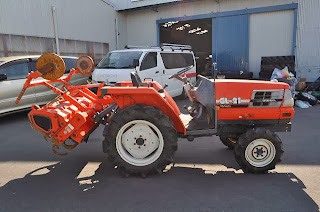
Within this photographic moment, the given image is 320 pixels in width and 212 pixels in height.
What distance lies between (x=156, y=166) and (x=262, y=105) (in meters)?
1.70

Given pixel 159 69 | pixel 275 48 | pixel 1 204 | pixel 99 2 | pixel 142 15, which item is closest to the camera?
pixel 1 204

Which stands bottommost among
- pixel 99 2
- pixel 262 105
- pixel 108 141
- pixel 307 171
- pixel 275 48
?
pixel 307 171

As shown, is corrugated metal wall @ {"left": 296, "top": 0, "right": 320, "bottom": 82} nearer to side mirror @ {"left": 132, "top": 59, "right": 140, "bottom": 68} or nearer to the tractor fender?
side mirror @ {"left": 132, "top": 59, "right": 140, "bottom": 68}

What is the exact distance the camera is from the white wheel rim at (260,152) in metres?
3.44

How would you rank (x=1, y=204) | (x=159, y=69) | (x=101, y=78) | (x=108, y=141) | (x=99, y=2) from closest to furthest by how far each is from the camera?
(x=1, y=204), (x=108, y=141), (x=101, y=78), (x=159, y=69), (x=99, y=2)

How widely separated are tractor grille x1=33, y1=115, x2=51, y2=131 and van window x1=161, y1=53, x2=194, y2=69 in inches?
228

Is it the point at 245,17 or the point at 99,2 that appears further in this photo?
the point at 99,2

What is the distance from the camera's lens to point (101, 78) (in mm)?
7586

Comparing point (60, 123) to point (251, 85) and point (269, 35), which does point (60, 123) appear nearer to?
point (251, 85)

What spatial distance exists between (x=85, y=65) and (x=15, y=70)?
377cm

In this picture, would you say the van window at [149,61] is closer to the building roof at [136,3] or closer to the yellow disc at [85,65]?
the yellow disc at [85,65]

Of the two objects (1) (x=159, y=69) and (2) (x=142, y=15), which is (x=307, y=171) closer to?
(1) (x=159, y=69)

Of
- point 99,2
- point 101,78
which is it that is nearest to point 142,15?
point 99,2

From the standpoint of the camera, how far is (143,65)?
7922 millimetres
